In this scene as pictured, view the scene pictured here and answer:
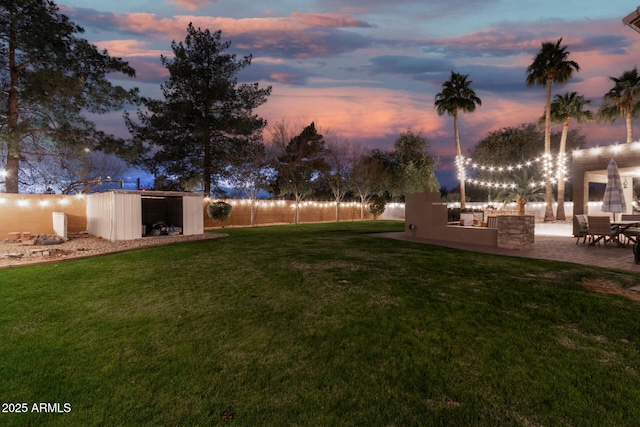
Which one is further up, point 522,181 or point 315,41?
point 315,41

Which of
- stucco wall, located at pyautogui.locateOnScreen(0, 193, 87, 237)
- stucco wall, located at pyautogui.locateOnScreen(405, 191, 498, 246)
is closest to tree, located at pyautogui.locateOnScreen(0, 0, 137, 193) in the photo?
stucco wall, located at pyautogui.locateOnScreen(0, 193, 87, 237)

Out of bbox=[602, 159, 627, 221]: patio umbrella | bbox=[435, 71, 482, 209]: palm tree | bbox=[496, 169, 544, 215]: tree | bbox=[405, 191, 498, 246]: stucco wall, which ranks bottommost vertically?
bbox=[405, 191, 498, 246]: stucco wall

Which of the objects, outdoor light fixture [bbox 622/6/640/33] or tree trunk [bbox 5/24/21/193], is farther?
tree trunk [bbox 5/24/21/193]

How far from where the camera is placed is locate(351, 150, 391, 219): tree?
28281 mm

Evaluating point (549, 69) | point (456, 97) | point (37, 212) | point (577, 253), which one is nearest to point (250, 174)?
point (37, 212)

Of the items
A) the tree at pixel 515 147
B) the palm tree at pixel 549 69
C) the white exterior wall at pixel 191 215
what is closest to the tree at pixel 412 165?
the tree at pixel 515 147

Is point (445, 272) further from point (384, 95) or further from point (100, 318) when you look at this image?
point (384, 95)

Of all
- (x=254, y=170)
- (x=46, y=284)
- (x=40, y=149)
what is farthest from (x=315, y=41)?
(x=46, y=284)

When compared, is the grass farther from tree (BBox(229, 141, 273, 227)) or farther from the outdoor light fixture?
tree (BBox(229, 141, 273, 227))

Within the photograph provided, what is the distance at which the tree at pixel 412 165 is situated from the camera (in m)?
32.7

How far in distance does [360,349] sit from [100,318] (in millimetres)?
3486

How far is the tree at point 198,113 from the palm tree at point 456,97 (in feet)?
46.0

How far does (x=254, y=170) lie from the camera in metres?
21.3

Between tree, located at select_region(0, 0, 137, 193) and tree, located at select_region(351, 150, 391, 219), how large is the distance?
60.8ft
